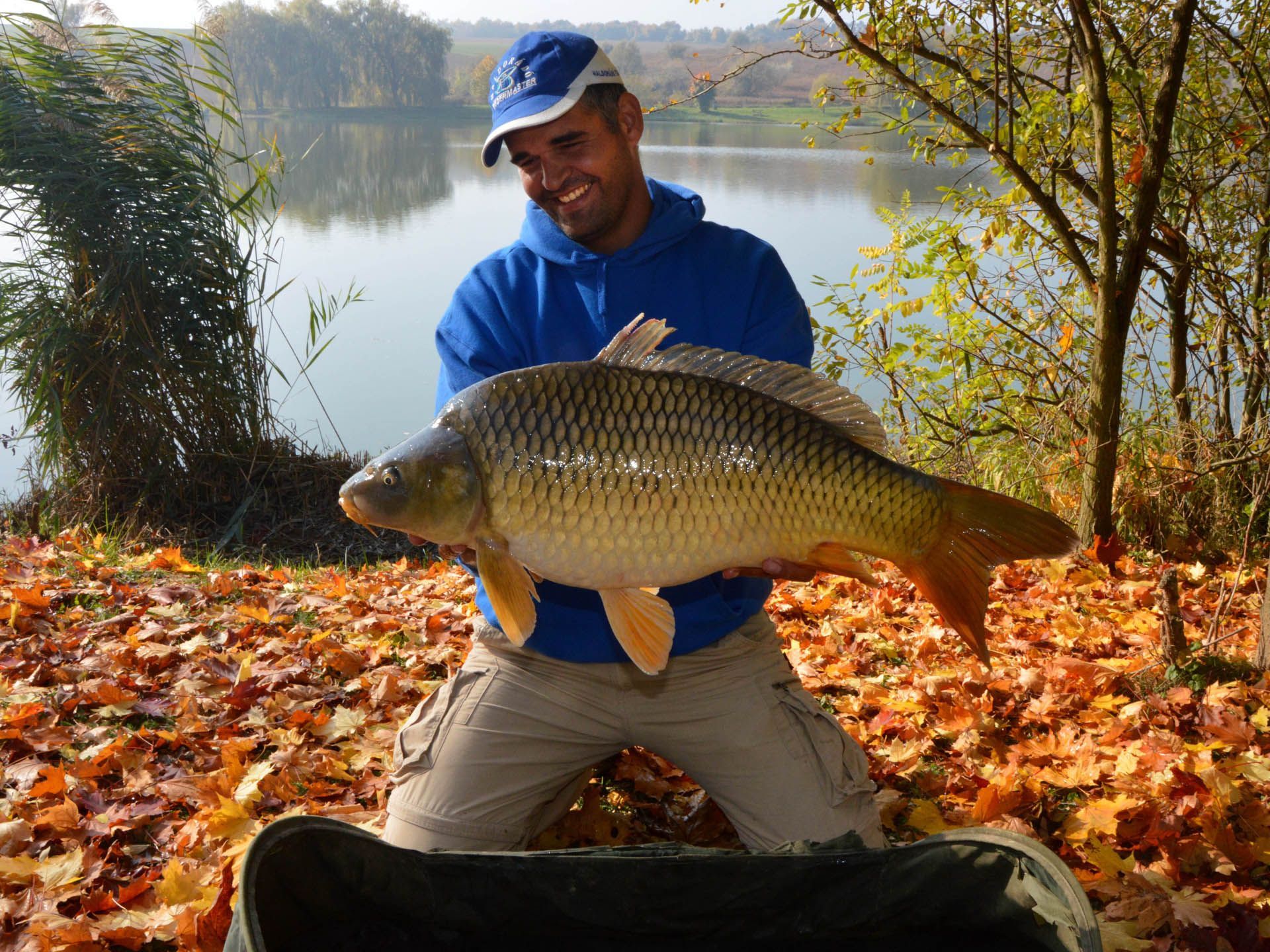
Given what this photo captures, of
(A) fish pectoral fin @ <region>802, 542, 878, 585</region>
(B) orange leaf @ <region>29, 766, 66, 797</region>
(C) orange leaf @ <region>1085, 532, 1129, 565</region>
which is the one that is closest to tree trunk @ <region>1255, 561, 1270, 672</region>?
(C) orange leaf @ <region>1085, 532, 1129, 565</region>

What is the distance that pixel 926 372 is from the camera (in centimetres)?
439

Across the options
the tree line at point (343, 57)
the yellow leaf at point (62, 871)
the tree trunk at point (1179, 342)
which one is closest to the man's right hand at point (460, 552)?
the yellow leaf at point (62, 871)

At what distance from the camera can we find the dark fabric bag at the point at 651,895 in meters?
1.36

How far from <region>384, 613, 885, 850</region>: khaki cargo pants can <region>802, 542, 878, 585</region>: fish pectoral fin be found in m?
0.35

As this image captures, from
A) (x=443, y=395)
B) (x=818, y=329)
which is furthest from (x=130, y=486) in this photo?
(x=443, y=395)

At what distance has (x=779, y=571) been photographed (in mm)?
1592

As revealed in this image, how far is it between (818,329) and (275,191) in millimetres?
2572

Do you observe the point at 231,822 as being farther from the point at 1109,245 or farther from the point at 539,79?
the point at 1109,245

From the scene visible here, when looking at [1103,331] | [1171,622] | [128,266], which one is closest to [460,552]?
[1171,622]

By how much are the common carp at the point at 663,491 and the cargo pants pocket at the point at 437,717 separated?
325 mm

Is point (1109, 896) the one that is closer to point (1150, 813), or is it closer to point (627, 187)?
point (1150, 813)

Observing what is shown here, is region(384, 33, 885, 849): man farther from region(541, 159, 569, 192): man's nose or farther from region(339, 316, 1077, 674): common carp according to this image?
region(339, 316, 1077, 674): common carp

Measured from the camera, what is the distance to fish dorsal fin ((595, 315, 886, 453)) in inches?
60.7

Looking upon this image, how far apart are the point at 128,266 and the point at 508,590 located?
3959 mm
